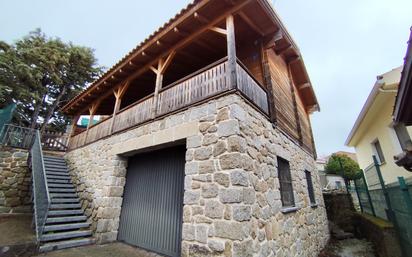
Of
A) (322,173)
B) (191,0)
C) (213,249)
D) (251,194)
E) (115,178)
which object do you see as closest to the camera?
(213,249)

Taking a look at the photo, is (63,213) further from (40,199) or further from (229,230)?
(229,230)

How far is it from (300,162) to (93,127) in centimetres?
775

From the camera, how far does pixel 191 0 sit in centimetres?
412

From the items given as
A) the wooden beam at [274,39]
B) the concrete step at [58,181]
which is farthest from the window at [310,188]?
the concrete step at [58,181]

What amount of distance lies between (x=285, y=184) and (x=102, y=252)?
4497 mm

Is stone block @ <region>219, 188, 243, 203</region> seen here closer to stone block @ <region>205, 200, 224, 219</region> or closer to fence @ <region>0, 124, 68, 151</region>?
stone block @ <region>205, 200, 224, 219</region>

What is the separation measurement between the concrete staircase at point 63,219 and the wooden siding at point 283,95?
5948 mm

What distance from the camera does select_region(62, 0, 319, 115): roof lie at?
159 inches

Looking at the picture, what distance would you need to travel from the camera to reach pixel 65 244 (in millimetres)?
4398

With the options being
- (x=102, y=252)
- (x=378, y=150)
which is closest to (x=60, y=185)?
(x=102, y=252)

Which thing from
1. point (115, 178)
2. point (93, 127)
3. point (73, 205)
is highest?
point (93, 127)

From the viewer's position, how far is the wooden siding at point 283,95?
16.8 feet

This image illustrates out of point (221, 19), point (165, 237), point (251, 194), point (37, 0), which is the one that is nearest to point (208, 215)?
point (251, 194)

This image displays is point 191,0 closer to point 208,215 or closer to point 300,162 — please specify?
point 208,215
